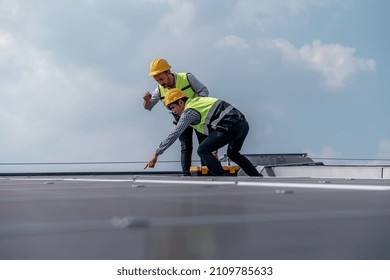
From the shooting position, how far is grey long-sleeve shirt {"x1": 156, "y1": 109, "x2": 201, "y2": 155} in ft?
20.7

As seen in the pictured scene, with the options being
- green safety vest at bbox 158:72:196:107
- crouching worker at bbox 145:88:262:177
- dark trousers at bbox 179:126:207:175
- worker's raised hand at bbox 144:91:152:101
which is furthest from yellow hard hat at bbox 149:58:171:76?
dark trousers at bbox 179:126:207:175

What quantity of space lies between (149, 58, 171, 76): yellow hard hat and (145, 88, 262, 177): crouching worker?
662 millimetres

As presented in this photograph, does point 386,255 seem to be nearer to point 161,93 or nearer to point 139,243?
point 139,243

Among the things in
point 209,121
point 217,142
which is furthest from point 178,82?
point 217,142

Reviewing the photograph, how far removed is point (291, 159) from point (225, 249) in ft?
35.3

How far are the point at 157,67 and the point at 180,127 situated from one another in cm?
127

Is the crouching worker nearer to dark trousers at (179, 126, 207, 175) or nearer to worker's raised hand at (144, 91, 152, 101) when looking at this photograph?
dark trousers at (179, 126, 207, 175)

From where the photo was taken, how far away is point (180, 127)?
6.31 m

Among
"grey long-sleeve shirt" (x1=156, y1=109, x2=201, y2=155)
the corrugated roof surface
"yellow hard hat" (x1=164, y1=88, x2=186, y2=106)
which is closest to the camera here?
the corrugated roof surface

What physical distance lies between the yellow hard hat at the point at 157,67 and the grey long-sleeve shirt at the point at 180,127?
42.9 inches

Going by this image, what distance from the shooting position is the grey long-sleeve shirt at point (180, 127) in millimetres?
6297

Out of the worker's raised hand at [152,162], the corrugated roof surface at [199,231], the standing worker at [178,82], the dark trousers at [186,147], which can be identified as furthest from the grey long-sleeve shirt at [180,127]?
the corrugated roof surface at [199,231]

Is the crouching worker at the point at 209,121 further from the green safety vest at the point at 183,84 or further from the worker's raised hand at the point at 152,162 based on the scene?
the green safety vest at the point at 183,84

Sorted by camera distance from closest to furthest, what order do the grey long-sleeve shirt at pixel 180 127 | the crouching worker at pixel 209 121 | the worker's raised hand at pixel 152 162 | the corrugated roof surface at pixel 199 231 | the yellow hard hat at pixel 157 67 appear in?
the corrugated roof surface at pixel 199 231 → the worker's raised hand at pixel 152 162 → the grey long-sleeve shirt at pixel 180 127 → the crouching worker at pixel 209 121 → the yellow hard hat at pixel 157 67
